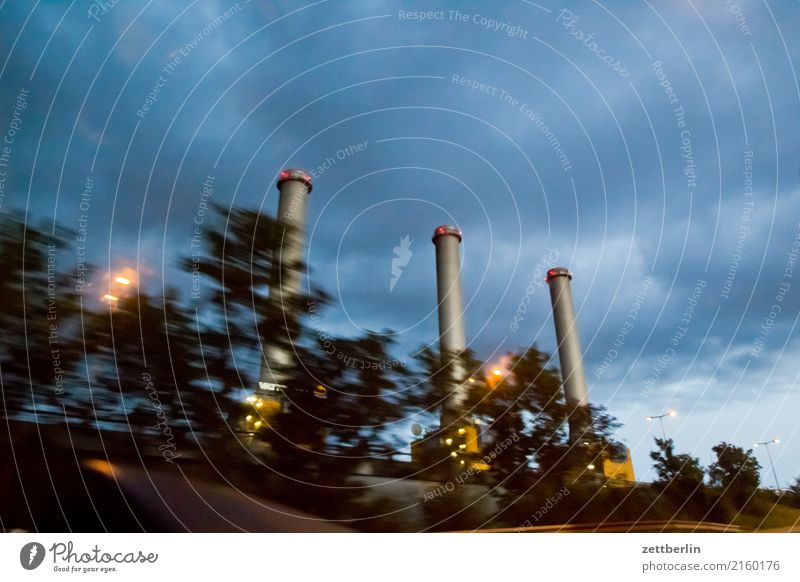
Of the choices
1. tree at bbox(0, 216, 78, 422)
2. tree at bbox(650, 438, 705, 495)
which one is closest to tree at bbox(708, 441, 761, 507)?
tree at bbox(650, 438, 705, 495)

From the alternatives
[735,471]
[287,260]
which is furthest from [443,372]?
[735,471]

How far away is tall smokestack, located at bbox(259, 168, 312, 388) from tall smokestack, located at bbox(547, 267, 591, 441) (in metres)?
2.29

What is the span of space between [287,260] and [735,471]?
3472 millimetres

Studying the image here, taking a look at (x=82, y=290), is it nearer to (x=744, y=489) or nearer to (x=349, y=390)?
(x=349, y=390)

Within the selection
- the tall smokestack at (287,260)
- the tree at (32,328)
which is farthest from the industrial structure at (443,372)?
the tree at (32,328)

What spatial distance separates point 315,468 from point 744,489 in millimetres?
2977

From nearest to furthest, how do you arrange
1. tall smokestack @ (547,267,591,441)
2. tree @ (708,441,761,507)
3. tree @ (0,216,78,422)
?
tree @ (0,216,78,422) → tree @ (708,441,761,507) → tall smokestack @ (547,267,591,441)

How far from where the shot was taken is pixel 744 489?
10.5 ft

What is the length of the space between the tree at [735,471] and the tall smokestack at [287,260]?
3.02 meters

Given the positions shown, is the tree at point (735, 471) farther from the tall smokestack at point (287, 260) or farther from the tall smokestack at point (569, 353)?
the tall smokestack at point (287, 260)

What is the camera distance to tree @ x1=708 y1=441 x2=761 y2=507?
3.20 m

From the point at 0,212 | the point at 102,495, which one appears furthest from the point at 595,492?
the point at 0,212

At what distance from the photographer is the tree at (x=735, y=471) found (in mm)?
3195

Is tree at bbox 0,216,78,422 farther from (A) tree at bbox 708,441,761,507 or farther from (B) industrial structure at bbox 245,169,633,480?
(A) tree at bbox 708,441,761,507
